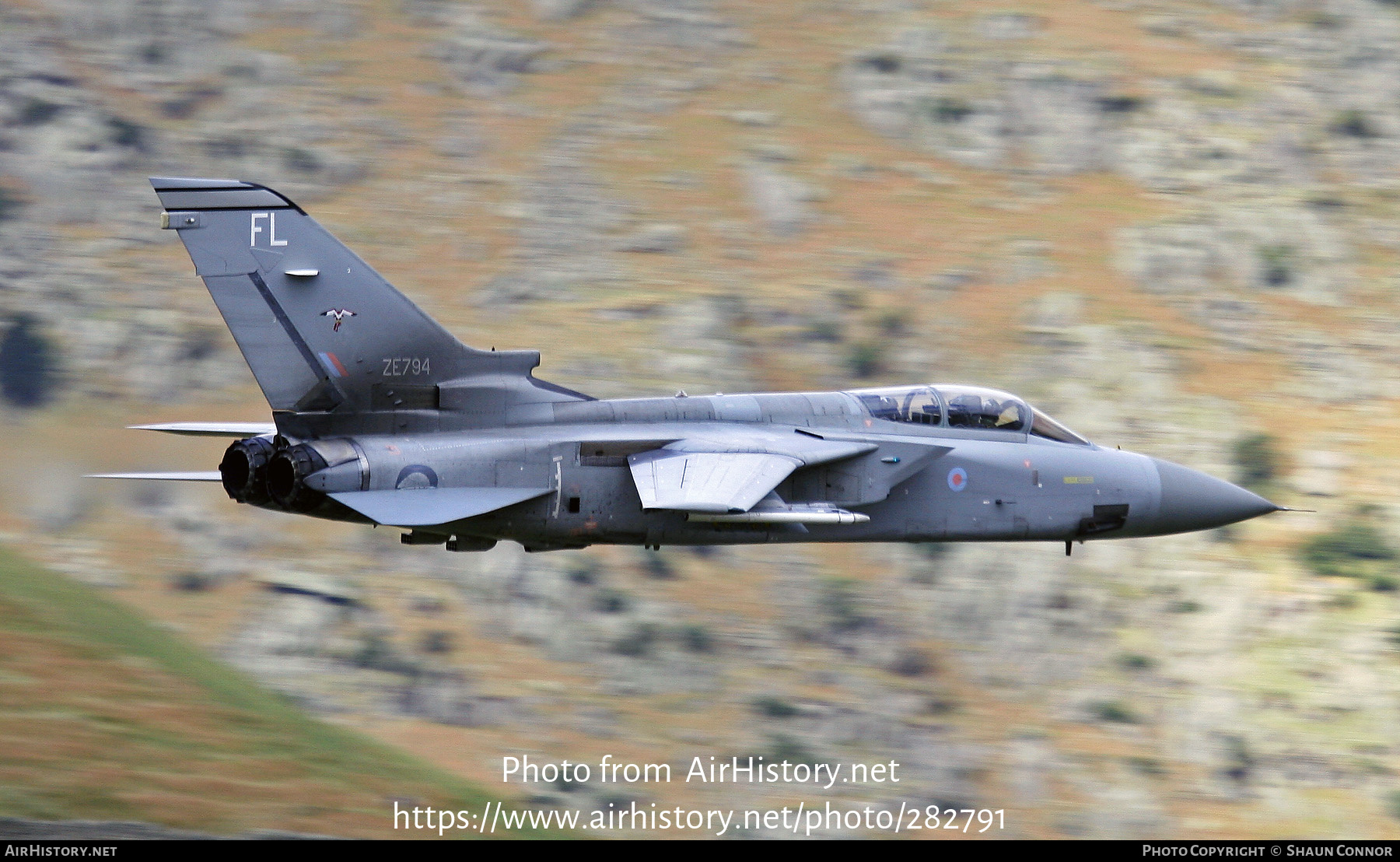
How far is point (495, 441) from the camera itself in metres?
22.2

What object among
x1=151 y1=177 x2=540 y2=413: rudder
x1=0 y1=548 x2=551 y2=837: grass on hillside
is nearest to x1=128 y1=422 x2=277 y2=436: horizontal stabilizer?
x1=151 y1=177 x2=540 y2=413: rudder

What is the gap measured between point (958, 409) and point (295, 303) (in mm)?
9620

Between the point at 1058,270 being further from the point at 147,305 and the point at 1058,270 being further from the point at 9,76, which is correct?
the point at 9,76

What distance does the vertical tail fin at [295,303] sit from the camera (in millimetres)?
21594

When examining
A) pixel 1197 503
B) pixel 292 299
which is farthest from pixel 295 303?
pixel 1197 503

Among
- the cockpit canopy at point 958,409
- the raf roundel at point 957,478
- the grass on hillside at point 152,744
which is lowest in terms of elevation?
the grass on hillside at point 152,744

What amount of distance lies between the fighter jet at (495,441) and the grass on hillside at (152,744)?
4419 mm

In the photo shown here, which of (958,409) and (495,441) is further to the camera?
(958,409)

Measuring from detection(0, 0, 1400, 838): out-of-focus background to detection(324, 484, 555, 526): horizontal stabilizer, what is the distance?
32.8ft

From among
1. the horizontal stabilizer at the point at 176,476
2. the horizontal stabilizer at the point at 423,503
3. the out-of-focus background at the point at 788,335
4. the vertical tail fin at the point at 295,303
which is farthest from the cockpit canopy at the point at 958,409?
the out-of-focus background at the point at 788,335

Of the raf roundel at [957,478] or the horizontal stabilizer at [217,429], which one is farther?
the raf roundel at [957,478]

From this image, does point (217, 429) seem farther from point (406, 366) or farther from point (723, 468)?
point (723, 468)

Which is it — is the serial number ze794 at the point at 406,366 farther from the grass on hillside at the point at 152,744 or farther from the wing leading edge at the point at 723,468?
the grass on hillside at the point at 152,744

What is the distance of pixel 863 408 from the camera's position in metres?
24.6
